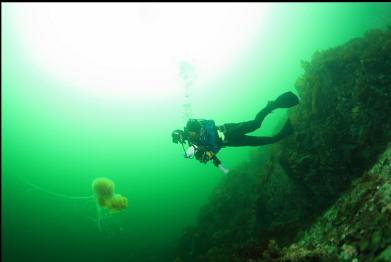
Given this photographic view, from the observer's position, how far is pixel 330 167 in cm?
702

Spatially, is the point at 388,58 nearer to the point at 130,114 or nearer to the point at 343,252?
the point at 343,252

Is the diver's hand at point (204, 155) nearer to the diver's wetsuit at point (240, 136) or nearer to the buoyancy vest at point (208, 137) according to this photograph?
the buoyancy vest at point (208, 137)

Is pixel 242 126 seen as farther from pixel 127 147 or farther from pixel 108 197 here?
pixel 127 147

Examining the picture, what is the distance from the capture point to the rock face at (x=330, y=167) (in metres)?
4.05

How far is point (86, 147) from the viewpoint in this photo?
137 m

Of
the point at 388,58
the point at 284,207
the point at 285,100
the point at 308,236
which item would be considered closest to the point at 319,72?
the point at 388,58

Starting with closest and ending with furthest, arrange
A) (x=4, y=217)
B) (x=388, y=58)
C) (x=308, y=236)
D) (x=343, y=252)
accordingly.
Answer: (x=343, y=252) → (x=308, y=236) → (x=388, y=58) → (x=4, y=217)

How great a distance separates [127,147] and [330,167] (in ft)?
466

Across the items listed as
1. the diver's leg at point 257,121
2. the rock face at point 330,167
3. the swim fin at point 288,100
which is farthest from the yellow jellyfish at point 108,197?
the swim fin at point 288,100

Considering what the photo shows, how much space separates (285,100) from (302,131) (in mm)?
1473

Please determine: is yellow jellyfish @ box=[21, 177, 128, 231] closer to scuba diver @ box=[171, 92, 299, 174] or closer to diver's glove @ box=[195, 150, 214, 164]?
scuba diver @ box=[171, 92, 299, 174]

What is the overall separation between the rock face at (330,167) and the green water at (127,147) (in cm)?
685

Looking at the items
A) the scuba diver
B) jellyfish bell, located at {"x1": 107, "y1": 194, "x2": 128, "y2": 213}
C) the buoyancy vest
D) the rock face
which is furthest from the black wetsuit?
jellyfish bell, located at {"x1": 107, "y1": 194, "x2": 128, "y2": 213}

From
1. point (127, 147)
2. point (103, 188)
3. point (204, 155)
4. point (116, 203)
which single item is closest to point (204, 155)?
point (204, 155)
